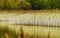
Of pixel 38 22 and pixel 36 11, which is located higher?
pixel 36 11

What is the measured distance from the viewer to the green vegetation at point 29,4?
1.46 meters

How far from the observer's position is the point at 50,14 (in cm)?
146

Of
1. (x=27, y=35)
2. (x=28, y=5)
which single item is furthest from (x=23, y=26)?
(x=28, y=5)

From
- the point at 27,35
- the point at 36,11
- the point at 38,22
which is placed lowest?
the point at 27,35

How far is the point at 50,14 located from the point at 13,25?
14.9 inches

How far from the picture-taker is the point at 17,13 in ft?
4.94

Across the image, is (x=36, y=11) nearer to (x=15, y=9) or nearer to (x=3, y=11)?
(x=15, y=9)

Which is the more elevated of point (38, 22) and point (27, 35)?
point (38, 22)

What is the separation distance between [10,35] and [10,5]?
0.99ft

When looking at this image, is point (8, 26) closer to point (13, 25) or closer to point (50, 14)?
point (13, 25)

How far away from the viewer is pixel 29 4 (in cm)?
150

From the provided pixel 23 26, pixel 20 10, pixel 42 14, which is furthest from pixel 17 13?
pixel 42 14

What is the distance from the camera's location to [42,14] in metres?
1.47

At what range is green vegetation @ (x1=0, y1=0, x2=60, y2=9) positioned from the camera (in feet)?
4.80
